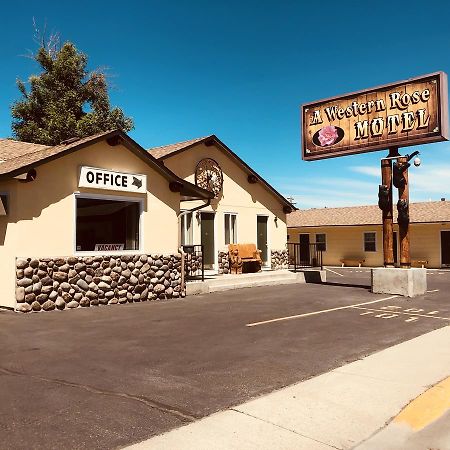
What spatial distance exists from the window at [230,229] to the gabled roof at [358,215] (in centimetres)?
1529

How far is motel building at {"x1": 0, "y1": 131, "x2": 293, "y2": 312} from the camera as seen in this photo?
1029 centimetres

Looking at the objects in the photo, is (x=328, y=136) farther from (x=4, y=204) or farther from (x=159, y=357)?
(x=159, y=357)

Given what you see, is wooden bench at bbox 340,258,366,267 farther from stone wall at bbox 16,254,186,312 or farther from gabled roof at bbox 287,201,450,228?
stone wall at bbox 16,254,186,312

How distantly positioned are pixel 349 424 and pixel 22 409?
10.2ft

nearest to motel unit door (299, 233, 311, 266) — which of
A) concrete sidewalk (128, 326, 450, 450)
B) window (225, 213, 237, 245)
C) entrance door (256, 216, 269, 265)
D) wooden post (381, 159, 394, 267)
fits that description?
entrance door (256, 216, 269, 265)

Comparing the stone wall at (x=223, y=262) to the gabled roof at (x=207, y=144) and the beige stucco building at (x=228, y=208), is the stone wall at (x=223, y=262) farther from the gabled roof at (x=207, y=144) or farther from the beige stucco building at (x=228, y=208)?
the gabled roof at (x=207, y=144)

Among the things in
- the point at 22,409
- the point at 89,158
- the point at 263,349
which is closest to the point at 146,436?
the point at 22,409

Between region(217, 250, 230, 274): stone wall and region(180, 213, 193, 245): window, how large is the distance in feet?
5.77

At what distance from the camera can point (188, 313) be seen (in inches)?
408

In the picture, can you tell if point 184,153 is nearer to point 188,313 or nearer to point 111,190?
point 111,190

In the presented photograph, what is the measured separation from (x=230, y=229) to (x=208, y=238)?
133 centimetres

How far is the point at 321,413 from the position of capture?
414 centimetres

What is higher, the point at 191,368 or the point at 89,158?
the point at 89,158

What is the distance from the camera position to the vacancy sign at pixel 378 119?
46.1 feet
